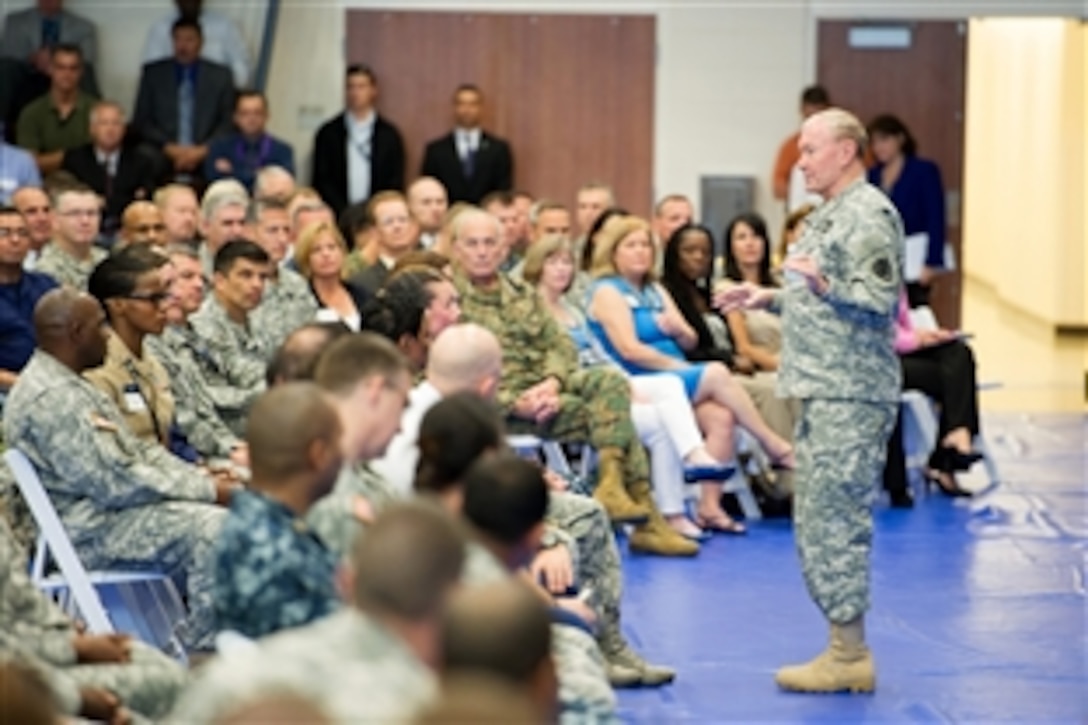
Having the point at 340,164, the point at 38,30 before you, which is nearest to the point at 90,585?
the point at 340,164

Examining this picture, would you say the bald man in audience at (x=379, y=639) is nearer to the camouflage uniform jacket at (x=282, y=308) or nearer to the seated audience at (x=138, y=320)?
the seated audience at (x=138, y=320)

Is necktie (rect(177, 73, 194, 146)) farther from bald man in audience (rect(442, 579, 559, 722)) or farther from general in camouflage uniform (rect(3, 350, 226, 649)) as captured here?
bald man in audience (rect(442, 579, 559, 722))

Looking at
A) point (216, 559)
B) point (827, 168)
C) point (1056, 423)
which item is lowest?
point (1056, 423)

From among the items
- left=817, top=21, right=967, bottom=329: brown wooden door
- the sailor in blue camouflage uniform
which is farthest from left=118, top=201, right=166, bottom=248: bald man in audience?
left=817, top=21, right=967, bottom=329: brown wooden door

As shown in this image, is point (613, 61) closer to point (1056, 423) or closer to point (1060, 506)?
point (1056, 423)

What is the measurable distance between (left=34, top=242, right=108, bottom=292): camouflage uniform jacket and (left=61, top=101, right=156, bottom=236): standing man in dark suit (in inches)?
120

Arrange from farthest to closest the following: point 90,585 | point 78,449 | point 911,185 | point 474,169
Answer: point 474,169 < point 911,185 < point 78,449 < point 90,585

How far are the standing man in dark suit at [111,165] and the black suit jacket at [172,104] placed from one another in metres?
0.77

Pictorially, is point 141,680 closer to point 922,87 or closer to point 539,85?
point 539,85

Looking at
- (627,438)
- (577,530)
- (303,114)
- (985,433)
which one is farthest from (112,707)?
(303,114)

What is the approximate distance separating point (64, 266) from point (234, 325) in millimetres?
1658

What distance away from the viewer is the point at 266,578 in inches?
163

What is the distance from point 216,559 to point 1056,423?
955 cm

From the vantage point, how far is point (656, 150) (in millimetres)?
14609
